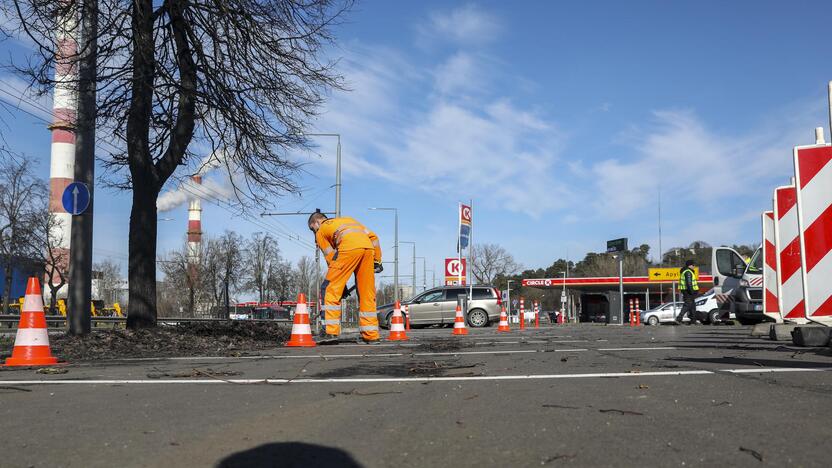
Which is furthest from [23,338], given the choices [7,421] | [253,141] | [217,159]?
[217,159]

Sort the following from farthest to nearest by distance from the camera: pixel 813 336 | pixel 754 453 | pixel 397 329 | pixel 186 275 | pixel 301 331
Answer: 1. pixel 186 275
2. pixel 397 329
3. pixel 301 331
4. pixel 813 336
5. pixel 754 453

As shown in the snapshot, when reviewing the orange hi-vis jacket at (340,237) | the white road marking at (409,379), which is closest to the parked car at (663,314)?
the orange hi-vis jacket at (340,237)

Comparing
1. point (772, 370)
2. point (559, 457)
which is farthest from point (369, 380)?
point (772, 370)

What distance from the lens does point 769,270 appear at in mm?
11430

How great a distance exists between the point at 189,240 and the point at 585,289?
4236cm

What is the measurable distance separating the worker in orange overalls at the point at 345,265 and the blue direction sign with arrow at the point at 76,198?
10.9 ft

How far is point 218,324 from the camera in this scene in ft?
38.4

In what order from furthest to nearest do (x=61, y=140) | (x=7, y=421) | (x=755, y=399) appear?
(x=61, y=140) → (x=755, y=399) → (x=7, y=421)

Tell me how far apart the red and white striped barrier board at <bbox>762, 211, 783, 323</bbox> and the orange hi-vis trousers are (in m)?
6.45

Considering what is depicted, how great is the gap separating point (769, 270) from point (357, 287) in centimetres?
696

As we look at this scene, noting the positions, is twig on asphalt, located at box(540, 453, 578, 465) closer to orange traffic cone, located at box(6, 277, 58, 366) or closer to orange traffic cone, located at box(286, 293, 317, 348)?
orange traffic cone, located at box(6, 277, 58, 366)

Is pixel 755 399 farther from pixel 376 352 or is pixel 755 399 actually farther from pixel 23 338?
pixel 23 338

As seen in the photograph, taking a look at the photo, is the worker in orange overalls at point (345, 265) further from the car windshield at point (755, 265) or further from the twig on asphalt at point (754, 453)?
the car windshield at point (755, 265)

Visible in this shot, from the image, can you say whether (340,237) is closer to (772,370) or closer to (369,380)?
(369,380)
